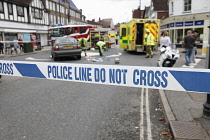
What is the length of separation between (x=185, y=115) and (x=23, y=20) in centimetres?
3363

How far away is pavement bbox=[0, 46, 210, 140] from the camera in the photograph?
3.45m

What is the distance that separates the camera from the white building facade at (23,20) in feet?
94.0

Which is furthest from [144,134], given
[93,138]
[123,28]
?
[123,28]

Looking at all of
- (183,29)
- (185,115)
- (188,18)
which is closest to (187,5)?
(188,18)

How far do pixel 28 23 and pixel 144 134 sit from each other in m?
34.7

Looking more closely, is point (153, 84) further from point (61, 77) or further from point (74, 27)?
point (74, 27)

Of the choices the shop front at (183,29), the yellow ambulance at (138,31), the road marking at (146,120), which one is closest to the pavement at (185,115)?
the road marking at (146,120)

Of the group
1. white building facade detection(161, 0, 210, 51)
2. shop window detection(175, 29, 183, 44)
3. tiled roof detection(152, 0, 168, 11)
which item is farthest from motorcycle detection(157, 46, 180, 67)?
Answer: tiled roof detection(152, 0, 168, 11)

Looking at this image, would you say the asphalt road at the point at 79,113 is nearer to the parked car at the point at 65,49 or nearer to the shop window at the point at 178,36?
the parked car at the point at 65,49

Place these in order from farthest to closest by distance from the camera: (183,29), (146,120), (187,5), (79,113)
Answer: (183,29) < (187,5) < (79,113) < (146,120)

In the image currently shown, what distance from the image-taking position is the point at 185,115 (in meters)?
4.30

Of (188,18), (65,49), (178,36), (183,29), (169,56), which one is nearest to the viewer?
(169,56)

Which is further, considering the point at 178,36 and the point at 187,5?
the point at 178,36

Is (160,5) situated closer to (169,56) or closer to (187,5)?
(187,5)
